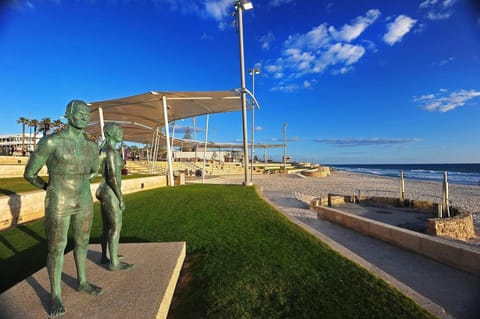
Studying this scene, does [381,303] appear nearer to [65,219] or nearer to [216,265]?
[216,265]

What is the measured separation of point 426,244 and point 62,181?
22.3ft

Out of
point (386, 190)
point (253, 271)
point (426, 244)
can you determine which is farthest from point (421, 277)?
point (386, 190)

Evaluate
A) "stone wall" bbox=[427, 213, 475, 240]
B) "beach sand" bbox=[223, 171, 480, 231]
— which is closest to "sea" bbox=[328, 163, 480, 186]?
"beach sand" bbox=[223, 171, 480, 231]

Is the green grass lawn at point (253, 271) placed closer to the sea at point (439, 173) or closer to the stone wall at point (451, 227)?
the stone wall at point (451, 227)

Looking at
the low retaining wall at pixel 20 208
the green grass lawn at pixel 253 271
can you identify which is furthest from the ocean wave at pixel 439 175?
the low retaining wall at pixel 20 208

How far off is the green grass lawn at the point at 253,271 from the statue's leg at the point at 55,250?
124 cm

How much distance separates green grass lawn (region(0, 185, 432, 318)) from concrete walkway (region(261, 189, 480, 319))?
0.82 ft

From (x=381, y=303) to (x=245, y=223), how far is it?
397 cm

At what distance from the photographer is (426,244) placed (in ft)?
16.9

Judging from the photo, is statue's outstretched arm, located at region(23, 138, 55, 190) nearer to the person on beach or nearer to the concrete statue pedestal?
the person on beach

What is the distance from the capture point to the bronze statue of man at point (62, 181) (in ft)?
7.77

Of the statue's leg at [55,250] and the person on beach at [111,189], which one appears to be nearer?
the statue's leg at [55,250]

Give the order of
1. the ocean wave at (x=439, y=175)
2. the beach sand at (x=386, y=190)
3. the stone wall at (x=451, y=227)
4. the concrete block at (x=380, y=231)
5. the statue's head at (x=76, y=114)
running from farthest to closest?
the ocean wave at (x=439, y=175), the beach sand at (x=386, y=190), the stone wall at (x=451, y=227), the concrete block at (x=380, y=231), the statue's head at (x=76, y=114)

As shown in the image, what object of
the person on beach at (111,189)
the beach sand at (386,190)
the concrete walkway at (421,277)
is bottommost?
the beach sand at (386,190)
